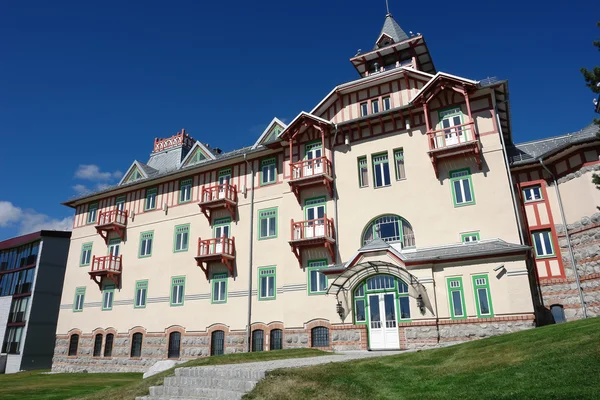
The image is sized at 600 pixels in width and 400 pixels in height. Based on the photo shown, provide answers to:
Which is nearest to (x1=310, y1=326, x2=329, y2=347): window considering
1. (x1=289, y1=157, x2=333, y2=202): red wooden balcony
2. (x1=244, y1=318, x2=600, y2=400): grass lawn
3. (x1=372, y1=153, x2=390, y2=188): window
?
(x1=289, y1=157, x2=333, y2=202): red wooden balcony

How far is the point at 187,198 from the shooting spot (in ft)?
105

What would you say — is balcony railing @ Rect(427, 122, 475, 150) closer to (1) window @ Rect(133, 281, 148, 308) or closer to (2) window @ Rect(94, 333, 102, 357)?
(1) window @ Rect(133, 281, 148, 308)

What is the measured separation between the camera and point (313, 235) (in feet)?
81.1

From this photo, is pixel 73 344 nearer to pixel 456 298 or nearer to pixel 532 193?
pixel 456 298

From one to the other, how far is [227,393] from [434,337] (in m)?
11.9

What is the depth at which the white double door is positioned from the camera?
21.0 meters

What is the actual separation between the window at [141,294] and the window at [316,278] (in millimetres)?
13176

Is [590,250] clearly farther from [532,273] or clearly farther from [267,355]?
[267,355]

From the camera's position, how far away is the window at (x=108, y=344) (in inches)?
1244

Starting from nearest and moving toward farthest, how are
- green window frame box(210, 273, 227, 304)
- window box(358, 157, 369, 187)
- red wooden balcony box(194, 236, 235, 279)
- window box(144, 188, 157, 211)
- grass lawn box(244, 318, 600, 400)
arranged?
grass lawn box(244, 318, 600, 400)
window box(358, 157, 369, 187)
red wooden balcony box(194, 236, 235, 279)
green window frame box(210, 273, 227, 304)
window box(144, 188, 157, 211)

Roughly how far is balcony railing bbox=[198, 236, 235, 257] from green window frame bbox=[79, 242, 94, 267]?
1225 cm

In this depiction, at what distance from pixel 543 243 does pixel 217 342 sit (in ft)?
63.3

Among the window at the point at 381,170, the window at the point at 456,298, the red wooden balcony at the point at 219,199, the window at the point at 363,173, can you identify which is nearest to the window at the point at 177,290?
the red wooden balcony at the point at 219,199

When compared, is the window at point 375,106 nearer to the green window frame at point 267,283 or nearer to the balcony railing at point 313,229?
the balcony railing at point 313,229
